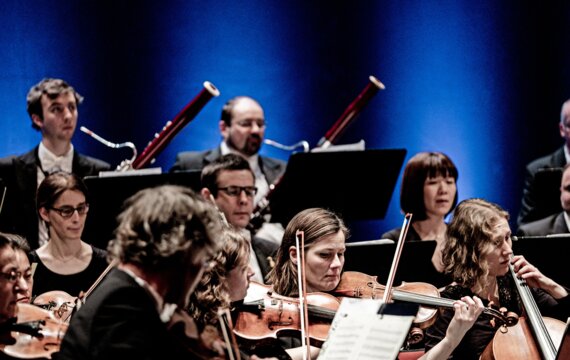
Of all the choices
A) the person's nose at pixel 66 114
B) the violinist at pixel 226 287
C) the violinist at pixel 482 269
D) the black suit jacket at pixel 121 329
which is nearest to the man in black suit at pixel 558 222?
the violinist at pixel 482 269

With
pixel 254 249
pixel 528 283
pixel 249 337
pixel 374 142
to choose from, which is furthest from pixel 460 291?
pixel 374 142

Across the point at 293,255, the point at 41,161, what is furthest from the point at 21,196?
the point at 293,255

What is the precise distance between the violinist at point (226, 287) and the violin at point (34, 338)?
36 cm

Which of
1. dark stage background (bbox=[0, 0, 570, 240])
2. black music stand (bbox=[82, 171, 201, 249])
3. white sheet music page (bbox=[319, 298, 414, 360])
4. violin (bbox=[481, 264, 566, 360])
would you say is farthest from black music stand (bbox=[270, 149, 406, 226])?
white sheet music page (bbox=[319, 298, 414, 360])

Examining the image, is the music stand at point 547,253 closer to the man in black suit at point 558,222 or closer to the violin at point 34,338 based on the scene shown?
the man in black suit at point 558,222

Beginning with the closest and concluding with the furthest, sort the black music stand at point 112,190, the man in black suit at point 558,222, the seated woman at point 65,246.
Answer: the seated woman at point 65,246 < the black music stand at point 112,190 < the man in black suit at point 558,222

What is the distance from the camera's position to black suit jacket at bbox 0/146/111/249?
410 centimetres

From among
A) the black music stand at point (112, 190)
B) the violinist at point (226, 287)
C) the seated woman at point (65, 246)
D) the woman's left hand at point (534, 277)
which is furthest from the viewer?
the black music stand at point (112, 190)

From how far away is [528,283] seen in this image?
3.25 metres

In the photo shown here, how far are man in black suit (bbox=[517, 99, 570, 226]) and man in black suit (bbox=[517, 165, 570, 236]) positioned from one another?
0.41ft

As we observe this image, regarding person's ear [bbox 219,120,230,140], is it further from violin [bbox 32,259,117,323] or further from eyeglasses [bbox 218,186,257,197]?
violin [bbox 32,259,117,323]

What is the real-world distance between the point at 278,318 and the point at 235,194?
106 centimetres

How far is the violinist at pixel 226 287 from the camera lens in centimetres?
250

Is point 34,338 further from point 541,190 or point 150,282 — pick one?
point 541,190
